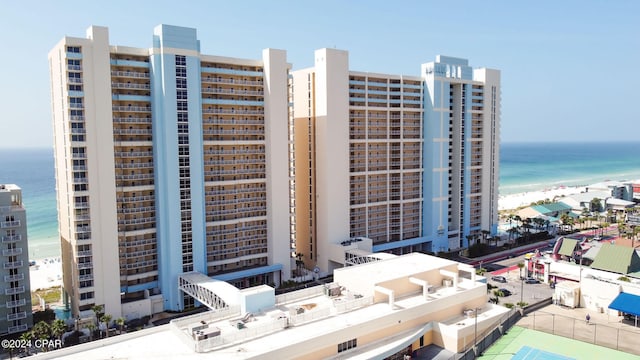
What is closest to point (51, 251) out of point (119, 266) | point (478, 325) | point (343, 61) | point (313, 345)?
point (119, 266)

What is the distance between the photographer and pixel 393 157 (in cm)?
6981

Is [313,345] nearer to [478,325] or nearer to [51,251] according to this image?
[478,325]

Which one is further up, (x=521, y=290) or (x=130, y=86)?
(x=130, y=86)

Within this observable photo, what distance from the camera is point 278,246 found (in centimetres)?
5734

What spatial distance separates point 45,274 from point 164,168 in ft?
121

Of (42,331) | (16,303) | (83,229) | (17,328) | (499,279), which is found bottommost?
(499,279)

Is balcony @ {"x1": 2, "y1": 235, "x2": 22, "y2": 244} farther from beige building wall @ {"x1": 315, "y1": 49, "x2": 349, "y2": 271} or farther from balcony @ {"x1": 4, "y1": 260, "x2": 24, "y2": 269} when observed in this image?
beige building wall @ {"x1": 315, "y1": 49, "x2": 349, "y2": 271}

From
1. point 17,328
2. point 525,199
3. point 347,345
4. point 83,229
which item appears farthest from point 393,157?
point 525,199

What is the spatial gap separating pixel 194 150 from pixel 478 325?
33.0m

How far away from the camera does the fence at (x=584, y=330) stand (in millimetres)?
35094

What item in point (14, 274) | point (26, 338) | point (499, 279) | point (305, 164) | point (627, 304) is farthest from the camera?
point (305, 164)

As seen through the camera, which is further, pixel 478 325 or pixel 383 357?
pixel 478 325

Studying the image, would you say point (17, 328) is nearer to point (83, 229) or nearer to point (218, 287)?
point (83, 229)

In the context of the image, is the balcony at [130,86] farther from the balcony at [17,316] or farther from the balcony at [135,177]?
the balcony at [17,316]
